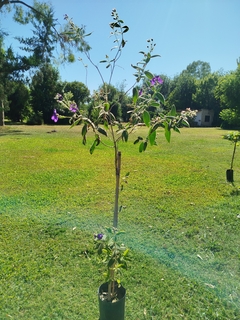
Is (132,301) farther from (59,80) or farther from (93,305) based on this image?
(59,80)

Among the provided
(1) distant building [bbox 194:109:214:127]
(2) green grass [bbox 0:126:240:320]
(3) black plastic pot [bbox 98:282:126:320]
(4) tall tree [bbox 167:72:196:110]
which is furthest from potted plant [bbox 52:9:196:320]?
(4) tall tree [bbox 167:72:196:110]

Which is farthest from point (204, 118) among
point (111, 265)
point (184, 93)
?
point (111, 265)

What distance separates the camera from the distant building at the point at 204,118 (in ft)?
105

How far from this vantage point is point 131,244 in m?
2.46

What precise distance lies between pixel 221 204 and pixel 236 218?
1.58 ft

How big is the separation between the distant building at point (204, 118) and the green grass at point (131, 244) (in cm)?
2895

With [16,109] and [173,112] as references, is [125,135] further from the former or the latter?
[16,109]

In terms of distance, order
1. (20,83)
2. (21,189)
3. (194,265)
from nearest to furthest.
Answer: (194,265) < (21,189) < (20,83)

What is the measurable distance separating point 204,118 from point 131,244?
32.9 m

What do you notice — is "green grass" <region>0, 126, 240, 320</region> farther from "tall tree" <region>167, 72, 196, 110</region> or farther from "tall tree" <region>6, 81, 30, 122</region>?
"tall tree" <region>167, 72, 196, 110</region>

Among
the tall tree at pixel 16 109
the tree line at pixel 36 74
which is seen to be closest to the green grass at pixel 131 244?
the tree line at pixel 36 74

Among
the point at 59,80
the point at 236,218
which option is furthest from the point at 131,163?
the point at 59,80

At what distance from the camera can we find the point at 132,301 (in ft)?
5.70

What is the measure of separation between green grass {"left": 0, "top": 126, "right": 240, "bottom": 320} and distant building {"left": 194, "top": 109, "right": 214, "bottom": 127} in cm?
2895
